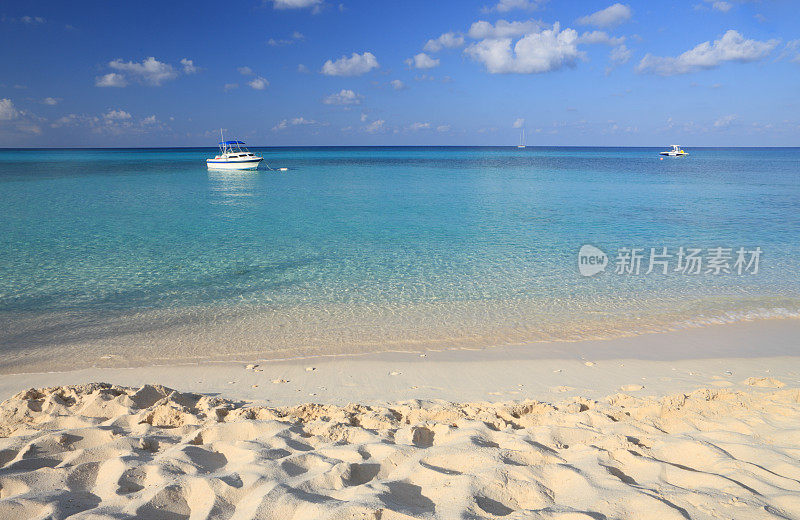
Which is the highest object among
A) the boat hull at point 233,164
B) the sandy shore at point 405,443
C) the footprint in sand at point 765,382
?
the boat hull at point 233,164

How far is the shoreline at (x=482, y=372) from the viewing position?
259 inches

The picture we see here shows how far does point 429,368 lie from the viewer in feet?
24.7

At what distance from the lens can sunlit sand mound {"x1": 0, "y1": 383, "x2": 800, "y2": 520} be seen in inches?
130

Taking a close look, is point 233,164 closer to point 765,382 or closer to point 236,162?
point 236,162

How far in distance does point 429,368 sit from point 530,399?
1.87m

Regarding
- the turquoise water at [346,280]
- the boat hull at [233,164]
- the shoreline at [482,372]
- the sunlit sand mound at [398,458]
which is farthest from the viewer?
the boat hull at [233,164]

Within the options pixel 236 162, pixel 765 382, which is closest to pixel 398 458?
pixel 765 382

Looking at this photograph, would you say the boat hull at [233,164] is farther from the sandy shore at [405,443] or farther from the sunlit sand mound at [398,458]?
the sunlit sand mound at [398,458]

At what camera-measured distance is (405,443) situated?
4.52 meters

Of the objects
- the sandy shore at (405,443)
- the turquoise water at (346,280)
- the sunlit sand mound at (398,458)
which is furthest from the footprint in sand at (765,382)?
the turquoise water at (346,280)

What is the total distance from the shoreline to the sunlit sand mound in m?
0.83

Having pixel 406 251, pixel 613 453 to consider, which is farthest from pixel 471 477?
pixel 406 251

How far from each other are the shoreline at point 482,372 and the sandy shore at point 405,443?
46mm

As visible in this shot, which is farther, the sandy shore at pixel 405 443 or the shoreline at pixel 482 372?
the shoreline at pixel 482 372
